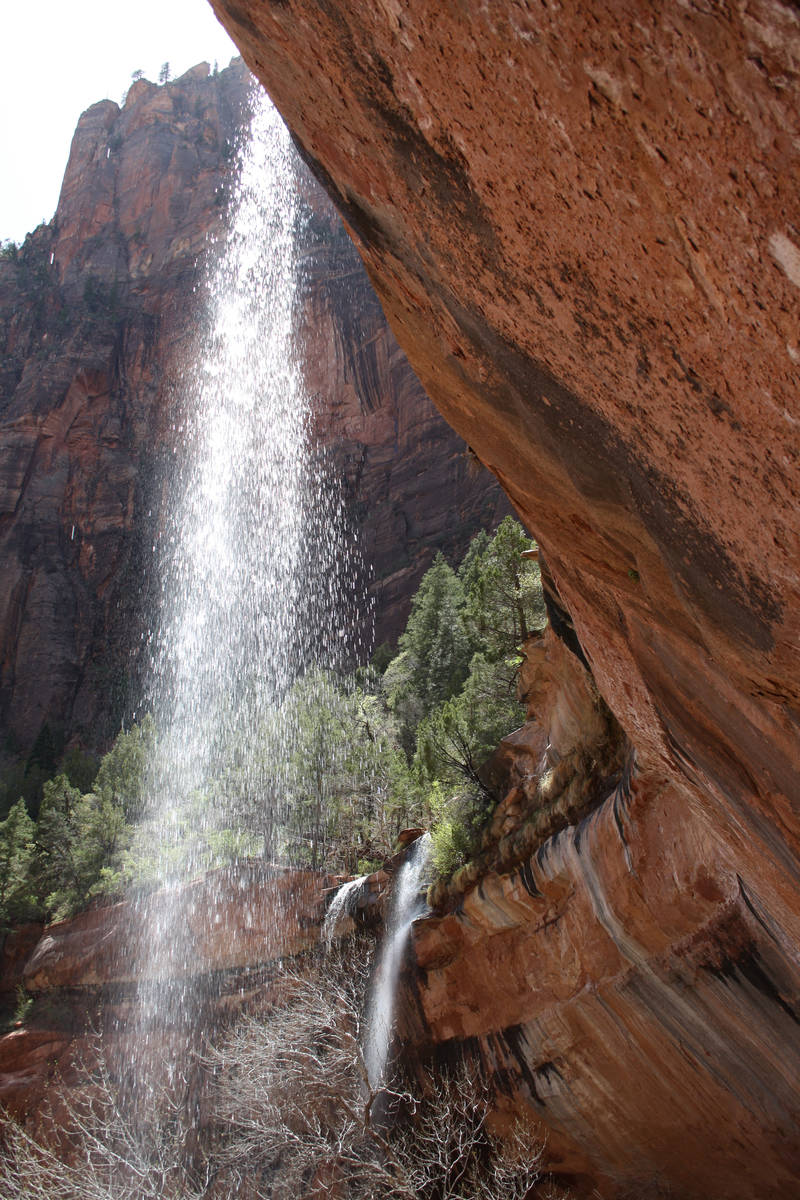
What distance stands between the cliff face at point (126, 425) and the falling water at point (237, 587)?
6.14ft

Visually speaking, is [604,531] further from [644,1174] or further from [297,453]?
[297,453]

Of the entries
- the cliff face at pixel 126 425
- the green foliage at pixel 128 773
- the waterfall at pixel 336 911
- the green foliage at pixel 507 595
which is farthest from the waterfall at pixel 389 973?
the cliff face at pixel 126 425

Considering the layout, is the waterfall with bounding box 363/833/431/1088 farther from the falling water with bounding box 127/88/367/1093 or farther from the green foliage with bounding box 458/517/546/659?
the falling water with bounding box 127/88/367/1093

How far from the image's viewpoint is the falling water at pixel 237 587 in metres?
25.7

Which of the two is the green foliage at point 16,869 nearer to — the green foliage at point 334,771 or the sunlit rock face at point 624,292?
the green foliage at point 334,771

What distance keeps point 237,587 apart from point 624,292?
43.7 metres

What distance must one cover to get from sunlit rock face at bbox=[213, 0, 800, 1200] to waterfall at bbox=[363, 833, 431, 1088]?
10.0 metres

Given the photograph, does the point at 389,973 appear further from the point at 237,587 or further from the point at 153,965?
the point at 237,587

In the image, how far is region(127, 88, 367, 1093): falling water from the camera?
84.3 ft

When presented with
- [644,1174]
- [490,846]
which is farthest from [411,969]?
[644,1174]

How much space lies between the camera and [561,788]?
1134 centimetres

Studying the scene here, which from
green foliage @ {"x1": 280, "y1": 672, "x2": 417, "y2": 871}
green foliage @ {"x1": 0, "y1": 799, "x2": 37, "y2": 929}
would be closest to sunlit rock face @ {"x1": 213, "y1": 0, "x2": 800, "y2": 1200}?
Answer: green foliage @ {"x1": 280, "y1": 672, "x2": 417, "y2": 871}

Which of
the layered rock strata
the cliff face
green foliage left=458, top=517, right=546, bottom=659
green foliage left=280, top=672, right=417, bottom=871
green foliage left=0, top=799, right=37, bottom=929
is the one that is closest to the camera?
green foliage left=458, top=517, right=546, bottom=659

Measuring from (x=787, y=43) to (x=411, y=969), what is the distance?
585 inches
